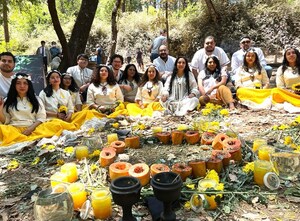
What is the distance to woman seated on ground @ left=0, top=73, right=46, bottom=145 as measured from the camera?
436cm

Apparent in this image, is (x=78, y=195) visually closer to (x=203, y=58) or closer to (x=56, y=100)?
(x=56, y=100)

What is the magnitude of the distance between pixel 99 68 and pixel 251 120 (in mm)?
2899

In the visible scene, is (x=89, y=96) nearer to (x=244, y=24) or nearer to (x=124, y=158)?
(x=124, y=158)

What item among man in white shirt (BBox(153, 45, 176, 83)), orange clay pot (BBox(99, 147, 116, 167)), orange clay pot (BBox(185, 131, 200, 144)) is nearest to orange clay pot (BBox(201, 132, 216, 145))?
orange clay pot (BBox(185, 131, 200, 144))

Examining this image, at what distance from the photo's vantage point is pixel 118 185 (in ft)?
6.57

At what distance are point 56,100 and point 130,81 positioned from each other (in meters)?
1.71

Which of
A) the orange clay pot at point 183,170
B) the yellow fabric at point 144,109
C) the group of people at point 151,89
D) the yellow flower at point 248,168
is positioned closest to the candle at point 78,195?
the orange clay pot at point 183,170

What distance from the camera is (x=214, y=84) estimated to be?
5.96m

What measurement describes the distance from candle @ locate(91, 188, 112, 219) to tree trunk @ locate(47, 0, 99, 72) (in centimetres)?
554

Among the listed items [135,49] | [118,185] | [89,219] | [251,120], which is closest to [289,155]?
[118,185]

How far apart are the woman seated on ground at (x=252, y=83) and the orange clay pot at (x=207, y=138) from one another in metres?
2.17

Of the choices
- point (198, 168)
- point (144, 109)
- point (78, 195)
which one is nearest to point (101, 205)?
point (78, 195)

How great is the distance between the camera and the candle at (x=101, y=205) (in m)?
2.28

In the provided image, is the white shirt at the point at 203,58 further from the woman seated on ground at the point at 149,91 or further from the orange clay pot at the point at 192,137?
the orange clay pot at the point at 192,137
